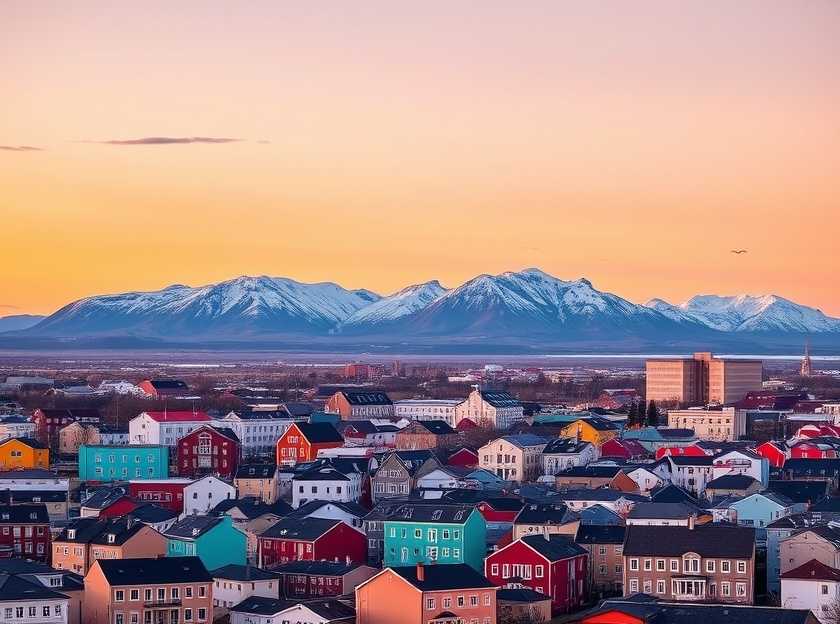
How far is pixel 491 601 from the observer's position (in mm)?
31125

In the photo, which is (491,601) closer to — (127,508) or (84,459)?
(127,508)

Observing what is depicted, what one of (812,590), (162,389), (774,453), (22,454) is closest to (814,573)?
(812,590)

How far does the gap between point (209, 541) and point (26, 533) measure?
426 cm

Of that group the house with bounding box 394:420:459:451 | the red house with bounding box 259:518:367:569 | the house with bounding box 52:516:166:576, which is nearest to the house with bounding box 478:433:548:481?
the house with bounding box 394:420:459:451

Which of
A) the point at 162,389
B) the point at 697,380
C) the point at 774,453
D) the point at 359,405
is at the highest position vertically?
the point at 697,380

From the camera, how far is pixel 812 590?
31.7m

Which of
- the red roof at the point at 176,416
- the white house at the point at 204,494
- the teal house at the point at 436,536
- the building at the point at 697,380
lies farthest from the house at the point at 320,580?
the building at the point at 697,380

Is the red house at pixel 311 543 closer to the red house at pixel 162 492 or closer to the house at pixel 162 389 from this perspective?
the red house at pixel 162 492

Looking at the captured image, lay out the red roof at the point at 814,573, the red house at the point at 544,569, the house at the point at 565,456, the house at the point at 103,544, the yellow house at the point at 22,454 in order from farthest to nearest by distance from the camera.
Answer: the yellow house at the point at 22,454 < the house at the point at 565,456 < the house at the point at 103,544 < the red house at the point at 544,569 < the red roof at the point at 814,573

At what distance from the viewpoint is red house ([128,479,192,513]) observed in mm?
44406

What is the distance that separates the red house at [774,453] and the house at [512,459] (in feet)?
19.3

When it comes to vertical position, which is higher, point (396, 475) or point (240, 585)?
point (396, 475)

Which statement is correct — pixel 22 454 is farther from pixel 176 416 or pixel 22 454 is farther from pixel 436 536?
pixel 436 536

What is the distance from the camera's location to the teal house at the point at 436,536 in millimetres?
36406
